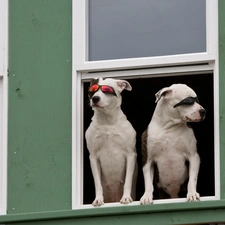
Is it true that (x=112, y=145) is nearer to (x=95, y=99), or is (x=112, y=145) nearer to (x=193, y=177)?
(x=95, y=99)

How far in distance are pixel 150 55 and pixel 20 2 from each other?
1.51m

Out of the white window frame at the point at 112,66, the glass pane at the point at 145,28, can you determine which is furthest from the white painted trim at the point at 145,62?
the glass pane at the point at 145,28

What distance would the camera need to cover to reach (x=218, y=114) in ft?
59.7

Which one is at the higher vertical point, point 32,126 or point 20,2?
point 20,2

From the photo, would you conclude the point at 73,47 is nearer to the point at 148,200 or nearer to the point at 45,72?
the point at 45,72

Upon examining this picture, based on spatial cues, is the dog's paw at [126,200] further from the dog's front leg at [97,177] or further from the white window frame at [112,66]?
the dog's front leg at [97,177]

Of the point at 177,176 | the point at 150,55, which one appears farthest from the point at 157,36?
the point at 177,176

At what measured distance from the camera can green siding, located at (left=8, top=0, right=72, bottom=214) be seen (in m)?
18.6

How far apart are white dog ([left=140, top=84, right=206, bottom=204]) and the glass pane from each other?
53cm

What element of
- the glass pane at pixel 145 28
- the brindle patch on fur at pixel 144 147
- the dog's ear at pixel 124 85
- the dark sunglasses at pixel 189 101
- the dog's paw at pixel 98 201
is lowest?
the dog's paw at pixel 98 201

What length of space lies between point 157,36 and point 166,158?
1262mm
